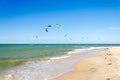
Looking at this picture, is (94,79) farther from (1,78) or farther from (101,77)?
(1,78)

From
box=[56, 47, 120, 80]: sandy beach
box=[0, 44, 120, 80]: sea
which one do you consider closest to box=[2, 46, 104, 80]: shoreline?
box=[0, 44, 120, 80]: sea

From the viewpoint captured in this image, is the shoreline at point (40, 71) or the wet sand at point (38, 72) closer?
the wet sand at point (38, 72)

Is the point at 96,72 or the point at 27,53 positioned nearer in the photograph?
the point at 96,72

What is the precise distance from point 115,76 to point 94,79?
1417mm

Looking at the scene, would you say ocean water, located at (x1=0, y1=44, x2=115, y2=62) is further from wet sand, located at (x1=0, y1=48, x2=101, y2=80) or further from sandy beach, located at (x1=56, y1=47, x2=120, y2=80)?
sandy beach, located at (x1=56, y1=47, x2=120, y2=80)

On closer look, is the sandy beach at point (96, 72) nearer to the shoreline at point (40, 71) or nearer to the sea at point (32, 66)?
the shoreline at point (40, 71)

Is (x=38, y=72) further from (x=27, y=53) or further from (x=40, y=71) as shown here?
(x=27, y=53)

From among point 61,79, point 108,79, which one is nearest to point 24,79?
point 61,79

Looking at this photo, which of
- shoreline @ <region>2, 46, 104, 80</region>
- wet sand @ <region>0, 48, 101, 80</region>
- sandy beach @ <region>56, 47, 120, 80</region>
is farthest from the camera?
shoreline @ <region>2, 46, 104, 80</region>

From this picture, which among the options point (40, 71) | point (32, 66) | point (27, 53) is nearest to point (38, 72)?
point (40, 71)

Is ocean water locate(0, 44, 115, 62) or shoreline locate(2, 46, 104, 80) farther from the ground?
ocean water locate(0, 44, 115, 62)

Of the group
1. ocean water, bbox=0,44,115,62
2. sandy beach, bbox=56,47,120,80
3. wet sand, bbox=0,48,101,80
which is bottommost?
wet sand, bbox=0,48,101,80

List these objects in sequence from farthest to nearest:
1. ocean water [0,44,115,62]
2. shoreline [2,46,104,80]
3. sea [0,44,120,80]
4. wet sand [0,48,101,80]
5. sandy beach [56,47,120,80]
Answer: ocean water [0,44,115,62], sea [0,44,120,80], shoreline [2,46,104,80], wet sand [0,48,101,80], sandy beach [56,47,120,80]

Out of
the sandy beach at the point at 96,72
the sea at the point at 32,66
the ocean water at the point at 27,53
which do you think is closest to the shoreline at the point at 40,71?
the sea at the point at 32,66
